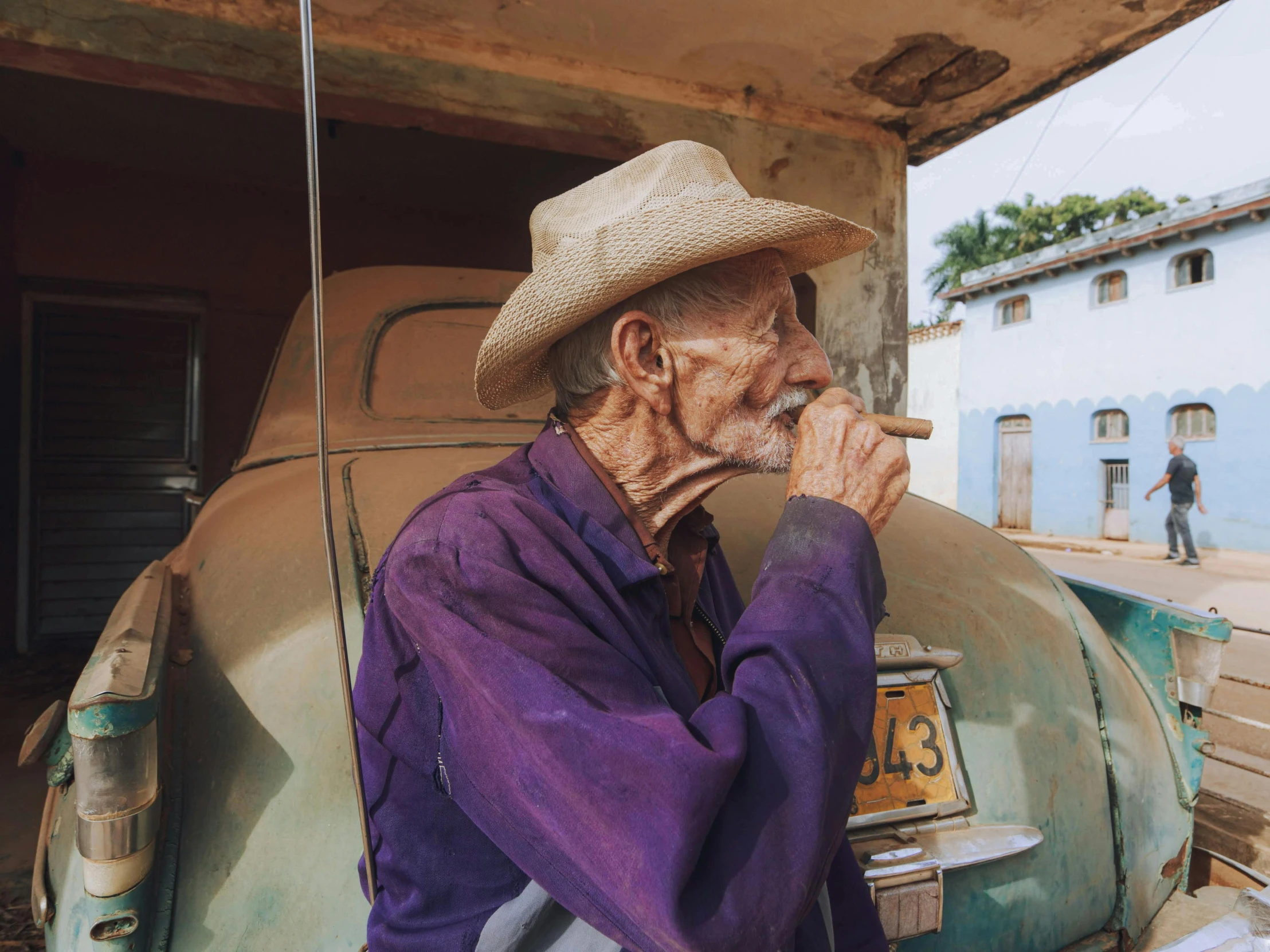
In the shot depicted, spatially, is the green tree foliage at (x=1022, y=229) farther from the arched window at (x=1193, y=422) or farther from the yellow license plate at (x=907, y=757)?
the yellow license plate at (x=907, y=757)

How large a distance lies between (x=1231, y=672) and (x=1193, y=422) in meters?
12.3

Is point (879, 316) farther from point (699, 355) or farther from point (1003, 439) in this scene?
point (1003, 439)

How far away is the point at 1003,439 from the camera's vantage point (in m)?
19.0

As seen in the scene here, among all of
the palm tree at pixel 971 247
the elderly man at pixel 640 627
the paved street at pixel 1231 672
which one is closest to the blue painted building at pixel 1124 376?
the paved street at pixel 1231 672

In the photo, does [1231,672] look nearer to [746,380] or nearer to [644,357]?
[746,380]

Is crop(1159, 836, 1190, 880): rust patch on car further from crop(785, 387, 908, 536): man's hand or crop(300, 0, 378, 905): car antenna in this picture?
crop(300, 0, 378, 905): car antenna

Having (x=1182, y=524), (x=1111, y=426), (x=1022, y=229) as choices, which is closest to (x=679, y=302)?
(x=1182, y=524)

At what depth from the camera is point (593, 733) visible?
0.77 m

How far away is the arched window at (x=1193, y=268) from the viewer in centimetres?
1483

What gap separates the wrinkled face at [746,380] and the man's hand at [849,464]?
0.33ft

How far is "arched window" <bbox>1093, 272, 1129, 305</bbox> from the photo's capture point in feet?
53.4

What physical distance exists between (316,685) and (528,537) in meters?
0.60

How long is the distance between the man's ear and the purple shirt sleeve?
0.31m

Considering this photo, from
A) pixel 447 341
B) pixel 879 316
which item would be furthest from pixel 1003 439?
pixel 447 341
